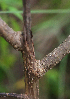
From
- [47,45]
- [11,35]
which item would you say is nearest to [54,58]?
[11,35]

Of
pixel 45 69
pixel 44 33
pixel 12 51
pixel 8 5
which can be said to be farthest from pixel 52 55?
pixel 12 51

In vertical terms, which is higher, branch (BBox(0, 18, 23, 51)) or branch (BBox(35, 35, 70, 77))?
branch (BBox(0, 18, 23, 51))

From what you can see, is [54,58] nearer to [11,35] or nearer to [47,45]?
[11,35]

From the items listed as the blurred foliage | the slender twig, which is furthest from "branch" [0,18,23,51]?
the blurred foliage

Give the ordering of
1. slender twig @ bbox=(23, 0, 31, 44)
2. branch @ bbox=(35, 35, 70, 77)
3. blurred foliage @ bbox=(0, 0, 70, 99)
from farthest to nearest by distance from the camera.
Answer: blurred foliage @ bbox=(0, 0, 70, 99) → branch @ bbox=(35, 35, 70, 77) → slender twig @ bbox=(23, 0, 31, 44)

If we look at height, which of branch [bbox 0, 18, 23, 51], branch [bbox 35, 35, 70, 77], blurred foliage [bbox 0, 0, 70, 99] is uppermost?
blurred foliage [bbox 0, 0, 70, 99]

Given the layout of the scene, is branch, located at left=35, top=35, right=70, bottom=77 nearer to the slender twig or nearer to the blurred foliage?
the slender twig

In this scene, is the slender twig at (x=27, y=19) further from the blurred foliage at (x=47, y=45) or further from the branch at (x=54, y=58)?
the blurred foliage at (x=47, y=45)

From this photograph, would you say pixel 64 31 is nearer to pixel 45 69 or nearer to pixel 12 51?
pixel 12 51

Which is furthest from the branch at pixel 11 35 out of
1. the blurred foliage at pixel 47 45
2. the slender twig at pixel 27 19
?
the blurred foliage at pixel 47 45
